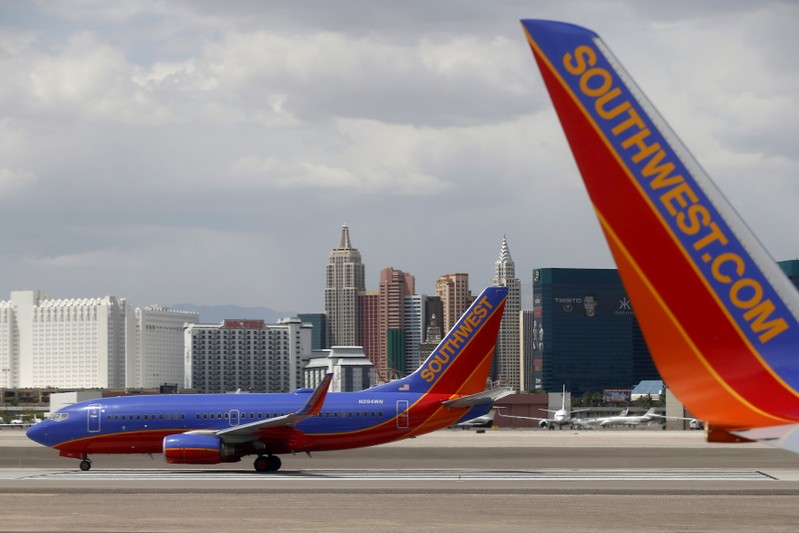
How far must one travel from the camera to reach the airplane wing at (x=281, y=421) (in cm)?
3978

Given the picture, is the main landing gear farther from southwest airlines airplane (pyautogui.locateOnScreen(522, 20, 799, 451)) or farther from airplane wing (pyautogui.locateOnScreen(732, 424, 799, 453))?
airplane wing (pyautogui.locateOnScreen(732, 424, 799, 453))

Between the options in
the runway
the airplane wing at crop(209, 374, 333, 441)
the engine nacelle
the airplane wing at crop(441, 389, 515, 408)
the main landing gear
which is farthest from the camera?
the main landing gear

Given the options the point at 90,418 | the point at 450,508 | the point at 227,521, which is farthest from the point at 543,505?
the point at 90,418

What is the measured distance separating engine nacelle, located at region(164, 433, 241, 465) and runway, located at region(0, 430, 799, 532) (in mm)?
725

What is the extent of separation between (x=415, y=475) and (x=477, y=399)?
12.7 feet

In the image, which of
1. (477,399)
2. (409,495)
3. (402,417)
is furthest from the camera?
(402,417)

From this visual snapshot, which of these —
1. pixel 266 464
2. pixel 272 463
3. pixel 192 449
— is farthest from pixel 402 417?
pixel 192 449

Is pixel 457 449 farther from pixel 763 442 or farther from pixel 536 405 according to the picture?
pixel 536 405

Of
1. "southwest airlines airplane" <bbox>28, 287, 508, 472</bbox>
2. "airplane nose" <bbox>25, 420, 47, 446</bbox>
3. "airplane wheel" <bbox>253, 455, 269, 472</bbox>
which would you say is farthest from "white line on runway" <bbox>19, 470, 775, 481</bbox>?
"airplane nose" <bbox>25, 420, 47, 446</bbox>

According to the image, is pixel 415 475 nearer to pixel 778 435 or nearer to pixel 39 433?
pixel 39 433

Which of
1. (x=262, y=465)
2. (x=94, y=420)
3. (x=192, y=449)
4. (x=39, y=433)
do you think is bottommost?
(x=262, y=465)

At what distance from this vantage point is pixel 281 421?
133 feet

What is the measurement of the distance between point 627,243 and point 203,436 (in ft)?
116

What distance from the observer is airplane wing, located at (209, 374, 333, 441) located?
Result: 3978 cm
